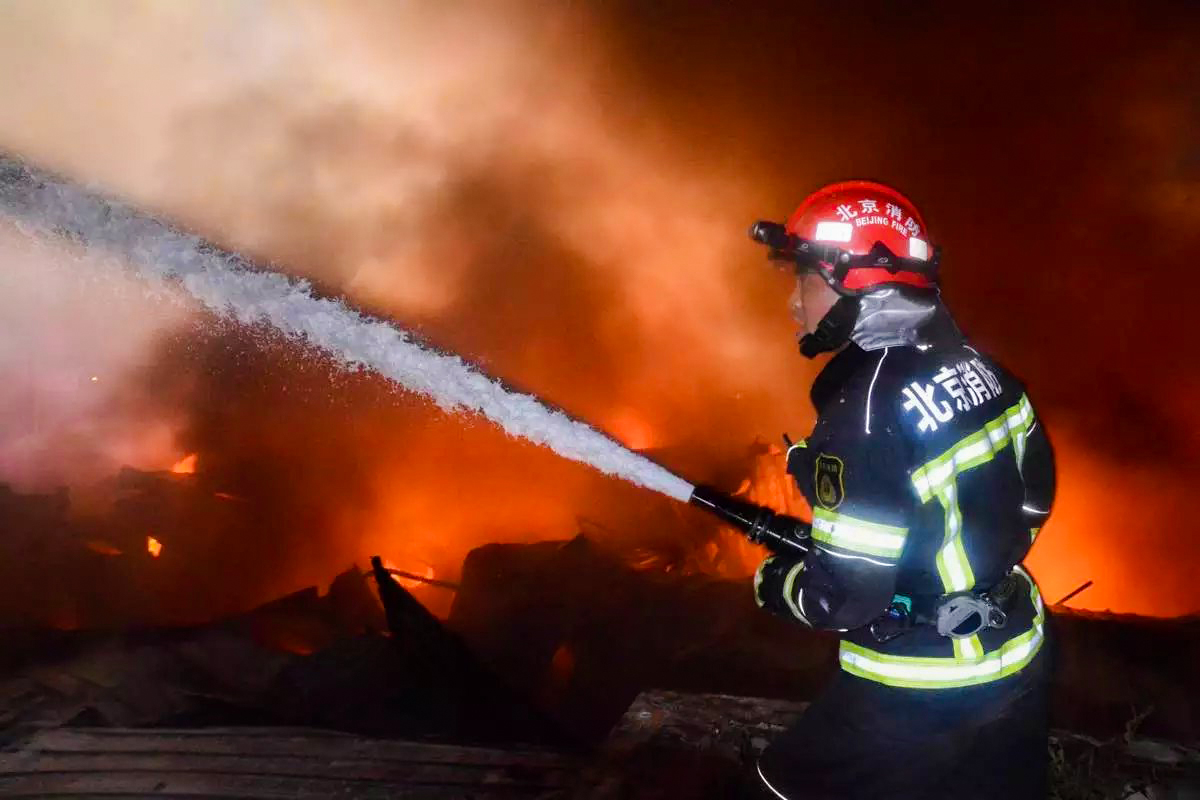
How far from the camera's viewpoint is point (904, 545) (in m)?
1.63

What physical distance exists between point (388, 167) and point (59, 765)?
8224 mm

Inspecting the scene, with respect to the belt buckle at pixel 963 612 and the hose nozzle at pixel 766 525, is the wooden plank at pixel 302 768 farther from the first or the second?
the belt buckle at pixel 963 612

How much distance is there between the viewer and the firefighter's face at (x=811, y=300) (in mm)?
1937

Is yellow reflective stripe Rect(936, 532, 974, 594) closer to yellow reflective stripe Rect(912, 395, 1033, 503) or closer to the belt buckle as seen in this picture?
the belt buckle

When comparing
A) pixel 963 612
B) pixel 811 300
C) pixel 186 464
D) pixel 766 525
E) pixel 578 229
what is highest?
Answer: pixel 578 229

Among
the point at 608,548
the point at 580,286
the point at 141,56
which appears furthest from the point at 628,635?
the point at 141,56

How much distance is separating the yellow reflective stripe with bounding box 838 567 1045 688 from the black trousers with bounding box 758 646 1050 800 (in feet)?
0.07

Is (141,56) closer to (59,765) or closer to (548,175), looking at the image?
(548,175)

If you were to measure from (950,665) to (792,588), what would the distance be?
404 mm

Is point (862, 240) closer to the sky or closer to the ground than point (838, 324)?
closer to the sky

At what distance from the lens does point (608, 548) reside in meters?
6.99

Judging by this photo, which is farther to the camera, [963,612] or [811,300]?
[811,300]

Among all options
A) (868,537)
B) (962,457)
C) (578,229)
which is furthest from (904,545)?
(578,229)

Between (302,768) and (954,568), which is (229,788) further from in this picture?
(954,568)
